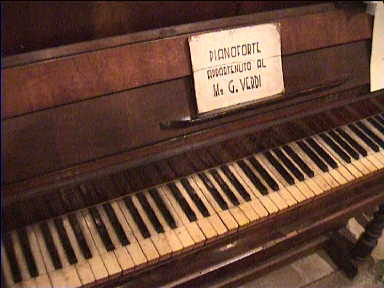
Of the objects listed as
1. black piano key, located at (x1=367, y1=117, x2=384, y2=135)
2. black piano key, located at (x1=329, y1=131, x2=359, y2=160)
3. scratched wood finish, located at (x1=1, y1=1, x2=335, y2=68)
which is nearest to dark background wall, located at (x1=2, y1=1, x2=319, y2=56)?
scratched wood finish, located at (x1=1, y1=1, x2=335, y2=68)

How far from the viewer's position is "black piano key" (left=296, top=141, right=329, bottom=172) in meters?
1.27

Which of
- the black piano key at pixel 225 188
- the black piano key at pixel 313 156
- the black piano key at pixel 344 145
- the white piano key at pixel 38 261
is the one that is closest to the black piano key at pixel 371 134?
the black piano key at pixel 344 145

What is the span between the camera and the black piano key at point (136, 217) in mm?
1057

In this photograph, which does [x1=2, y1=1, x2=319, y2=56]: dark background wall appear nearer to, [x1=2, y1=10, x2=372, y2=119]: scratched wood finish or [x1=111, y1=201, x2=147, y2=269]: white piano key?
[x1=2, y1=10, x2=372, y2=119]: scratched wood finish

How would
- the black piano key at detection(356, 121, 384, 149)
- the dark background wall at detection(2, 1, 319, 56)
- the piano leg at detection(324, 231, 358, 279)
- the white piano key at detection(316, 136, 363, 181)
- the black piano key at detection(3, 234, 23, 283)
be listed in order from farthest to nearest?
the piano leg at detection(324, 231, 358, 279)
the black piano key at detection(356, 121, 384, 149)
the white piano key at detection(316, 136, 363, 181)
the black piano key at detection(3, 234, 23, 283)
the dark background wall at detection(2, 1, 319, 56)

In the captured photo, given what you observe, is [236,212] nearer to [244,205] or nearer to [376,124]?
[244,205]

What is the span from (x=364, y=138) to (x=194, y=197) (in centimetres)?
68

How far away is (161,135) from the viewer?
3.51 feet

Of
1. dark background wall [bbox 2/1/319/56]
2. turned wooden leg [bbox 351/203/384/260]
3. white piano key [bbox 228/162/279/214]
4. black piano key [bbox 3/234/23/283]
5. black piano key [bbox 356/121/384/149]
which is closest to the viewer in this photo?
dark background wall [bbox 2/1/319/56]

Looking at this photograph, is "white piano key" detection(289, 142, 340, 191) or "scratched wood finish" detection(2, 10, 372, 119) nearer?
"scratched wood finish" detection(2, 10, 372, 119)

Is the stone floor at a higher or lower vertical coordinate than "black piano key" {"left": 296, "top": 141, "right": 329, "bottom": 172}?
lower

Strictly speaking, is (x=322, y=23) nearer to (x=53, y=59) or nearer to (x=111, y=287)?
(x=53, y=59)

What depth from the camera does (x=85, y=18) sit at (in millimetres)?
903

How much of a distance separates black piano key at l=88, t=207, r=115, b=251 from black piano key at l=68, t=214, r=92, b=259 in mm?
43
